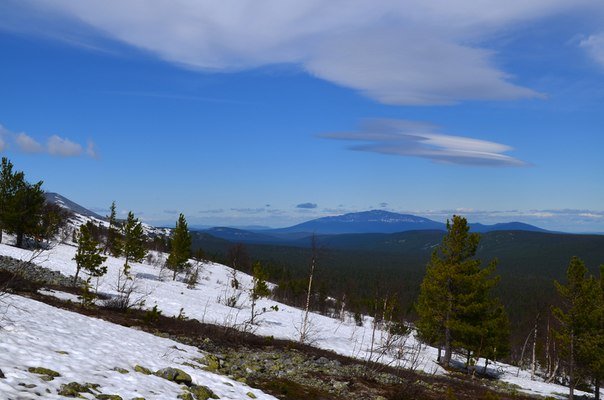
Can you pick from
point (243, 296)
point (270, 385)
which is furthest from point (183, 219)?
point (270, 385)

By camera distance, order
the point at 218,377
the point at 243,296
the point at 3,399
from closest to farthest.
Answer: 1. the point at 3,399
2. the point at 218,377
3. the point at 243,296

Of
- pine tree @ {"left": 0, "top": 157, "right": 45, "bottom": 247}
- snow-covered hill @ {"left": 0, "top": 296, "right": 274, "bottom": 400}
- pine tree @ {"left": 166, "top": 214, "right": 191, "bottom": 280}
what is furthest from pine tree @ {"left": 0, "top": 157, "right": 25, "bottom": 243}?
snow-covered hill @ {"left": 0, "top": 296, "right": 274, "bottom": 400}

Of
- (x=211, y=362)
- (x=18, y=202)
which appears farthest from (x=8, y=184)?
(x=211, y=362)

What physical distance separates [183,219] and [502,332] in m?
40.3

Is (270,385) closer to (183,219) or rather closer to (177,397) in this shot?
(177,397)

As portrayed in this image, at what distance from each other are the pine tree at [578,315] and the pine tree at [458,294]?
5.17 metres

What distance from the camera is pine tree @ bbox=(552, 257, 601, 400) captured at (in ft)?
95.0

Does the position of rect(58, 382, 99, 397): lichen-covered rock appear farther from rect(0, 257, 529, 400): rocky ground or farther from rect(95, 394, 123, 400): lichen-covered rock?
rect(0, 257, 529, 400): rocky ground

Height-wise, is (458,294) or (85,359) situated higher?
(85,359)

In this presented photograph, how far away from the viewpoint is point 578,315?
2923 cm

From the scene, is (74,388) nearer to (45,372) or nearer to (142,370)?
(45,372)

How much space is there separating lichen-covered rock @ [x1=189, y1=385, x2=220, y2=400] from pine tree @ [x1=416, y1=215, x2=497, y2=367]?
84.5 ft

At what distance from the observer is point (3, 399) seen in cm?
586

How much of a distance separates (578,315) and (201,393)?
30.4 meters
